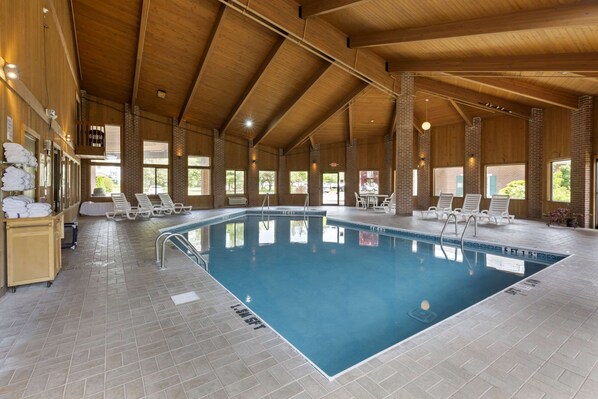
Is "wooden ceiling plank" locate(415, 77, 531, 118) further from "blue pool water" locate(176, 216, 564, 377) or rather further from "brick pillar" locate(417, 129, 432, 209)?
"blue pool water" locate(176, 216, 564, 377)

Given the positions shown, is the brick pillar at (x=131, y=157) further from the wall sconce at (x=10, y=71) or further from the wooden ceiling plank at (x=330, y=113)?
the wall sconce at (x=10, y=71)

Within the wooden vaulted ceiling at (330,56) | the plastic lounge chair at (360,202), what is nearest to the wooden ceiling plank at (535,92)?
the wooden vaulted ceiling at (330,56)

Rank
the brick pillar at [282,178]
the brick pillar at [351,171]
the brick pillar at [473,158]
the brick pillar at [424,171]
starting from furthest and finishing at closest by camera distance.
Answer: the brick pillar at [282,178]
the brick pillar at [351,171]
the brick pillar at [424,171]
the brick pillar at [473,158]

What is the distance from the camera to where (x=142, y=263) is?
15.3 feet

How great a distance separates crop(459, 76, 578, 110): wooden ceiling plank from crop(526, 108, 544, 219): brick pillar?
183 centimetres

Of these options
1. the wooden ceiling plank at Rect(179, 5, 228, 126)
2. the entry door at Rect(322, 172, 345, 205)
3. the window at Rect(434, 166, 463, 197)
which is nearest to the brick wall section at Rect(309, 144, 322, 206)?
the entry door at Rect(322, 172, 345, 205)

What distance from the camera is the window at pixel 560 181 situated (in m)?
9.34

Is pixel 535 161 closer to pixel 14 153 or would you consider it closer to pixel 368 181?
pixel 368 181

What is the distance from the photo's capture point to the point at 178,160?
540 inches

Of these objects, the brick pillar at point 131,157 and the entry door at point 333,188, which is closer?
the brick pillar at point 131,157

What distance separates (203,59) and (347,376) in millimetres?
9841

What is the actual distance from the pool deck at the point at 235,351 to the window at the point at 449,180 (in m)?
10.6

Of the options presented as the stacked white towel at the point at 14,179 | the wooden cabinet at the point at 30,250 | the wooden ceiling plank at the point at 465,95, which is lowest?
the wooden cabinet at the point at 30,250

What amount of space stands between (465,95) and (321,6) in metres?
6.44
